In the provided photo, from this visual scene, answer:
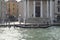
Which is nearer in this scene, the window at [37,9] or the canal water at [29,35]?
the canal water at [29,35]

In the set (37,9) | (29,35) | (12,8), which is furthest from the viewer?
(12,8)

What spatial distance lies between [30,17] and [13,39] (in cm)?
2437

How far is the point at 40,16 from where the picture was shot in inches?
1757

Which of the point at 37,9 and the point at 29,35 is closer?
the point at 29,35

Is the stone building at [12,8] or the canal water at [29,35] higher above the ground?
the stone building at [12,8]

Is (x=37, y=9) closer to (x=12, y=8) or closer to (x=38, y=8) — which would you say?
(x=38, y=8)

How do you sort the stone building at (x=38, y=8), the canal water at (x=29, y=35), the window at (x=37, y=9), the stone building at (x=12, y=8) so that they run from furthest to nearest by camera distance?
the stone building at (x=12, y=8), the window at (x=37, y=9), the stone building at (x=38, y=8), the canal water at (x=29, y=35)

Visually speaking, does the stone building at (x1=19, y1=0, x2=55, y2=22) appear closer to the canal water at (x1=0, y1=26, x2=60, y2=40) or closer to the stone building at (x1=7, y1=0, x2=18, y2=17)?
the canal water at (x1=0, y1=26, x2=60, y2=40)

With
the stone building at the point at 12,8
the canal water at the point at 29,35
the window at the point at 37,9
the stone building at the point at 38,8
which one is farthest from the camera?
the stone building at the point at 12,8

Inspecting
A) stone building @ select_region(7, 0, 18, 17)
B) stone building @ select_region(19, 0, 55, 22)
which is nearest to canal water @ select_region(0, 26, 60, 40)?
stone building @ select_region(19, 0, 55, 22)

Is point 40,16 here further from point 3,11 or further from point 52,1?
point 3,11

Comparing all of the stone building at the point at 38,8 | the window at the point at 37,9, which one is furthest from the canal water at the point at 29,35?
the window at the point at 37,9

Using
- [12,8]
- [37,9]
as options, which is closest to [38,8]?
[37,9]

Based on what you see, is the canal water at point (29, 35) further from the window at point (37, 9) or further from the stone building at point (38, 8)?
the window at point (37, 9)
